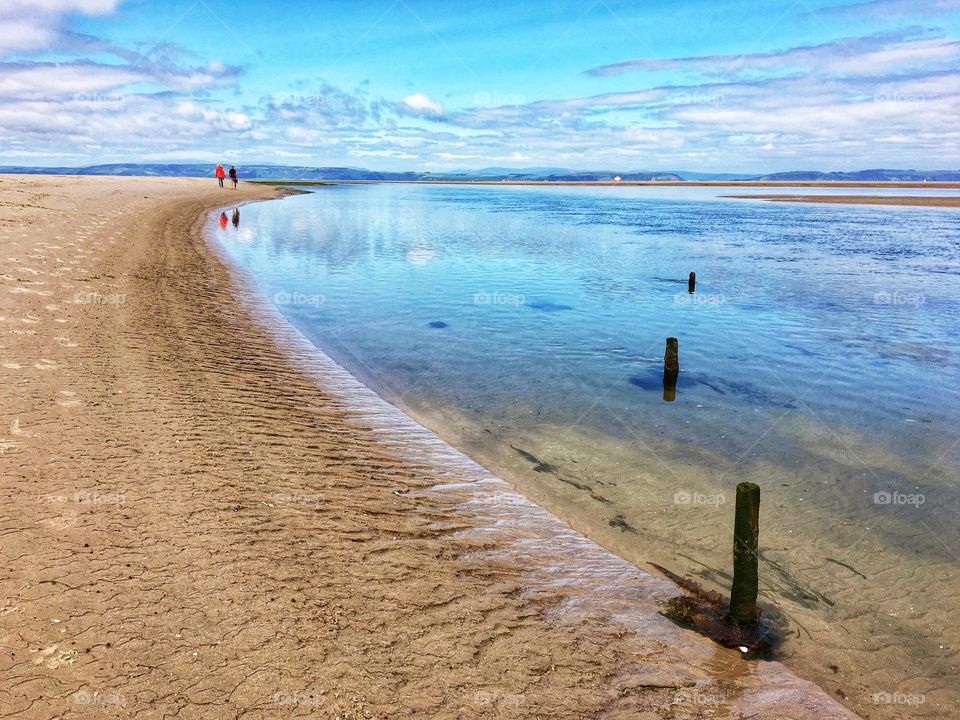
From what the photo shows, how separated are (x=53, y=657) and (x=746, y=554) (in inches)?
307

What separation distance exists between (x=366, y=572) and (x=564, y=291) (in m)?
24.3

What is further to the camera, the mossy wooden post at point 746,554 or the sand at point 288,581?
the mossy wooden post at point 746,554

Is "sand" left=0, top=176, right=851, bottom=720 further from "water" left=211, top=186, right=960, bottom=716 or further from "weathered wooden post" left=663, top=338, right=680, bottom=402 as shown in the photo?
"weathered wooden post" left=663, top=338, right=680, bottom=402

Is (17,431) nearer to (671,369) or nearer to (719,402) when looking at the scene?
(671,369)

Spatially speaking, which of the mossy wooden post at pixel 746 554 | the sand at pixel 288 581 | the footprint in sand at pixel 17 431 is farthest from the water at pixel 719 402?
the footprint in sand at pixel 17 431

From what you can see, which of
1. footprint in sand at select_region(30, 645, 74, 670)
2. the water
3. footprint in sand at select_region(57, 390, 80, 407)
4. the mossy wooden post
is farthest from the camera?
footprint in sand at select_region(57, 390, 80, 407)

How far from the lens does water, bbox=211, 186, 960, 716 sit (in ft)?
28.9

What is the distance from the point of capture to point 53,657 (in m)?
5.59

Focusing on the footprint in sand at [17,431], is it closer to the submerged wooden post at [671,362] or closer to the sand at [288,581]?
the sand at [288,581]

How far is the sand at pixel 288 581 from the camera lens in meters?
5.70

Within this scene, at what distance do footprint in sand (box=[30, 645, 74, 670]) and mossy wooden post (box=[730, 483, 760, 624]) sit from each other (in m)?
7.55

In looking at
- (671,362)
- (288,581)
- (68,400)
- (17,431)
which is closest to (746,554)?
(288,581)

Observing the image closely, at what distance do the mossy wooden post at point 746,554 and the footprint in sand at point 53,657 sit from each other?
7.55m

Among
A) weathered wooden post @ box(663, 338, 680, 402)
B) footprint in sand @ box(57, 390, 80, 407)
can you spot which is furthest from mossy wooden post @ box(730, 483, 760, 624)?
footprint in sand @ box(57, 390, 80, 407)
